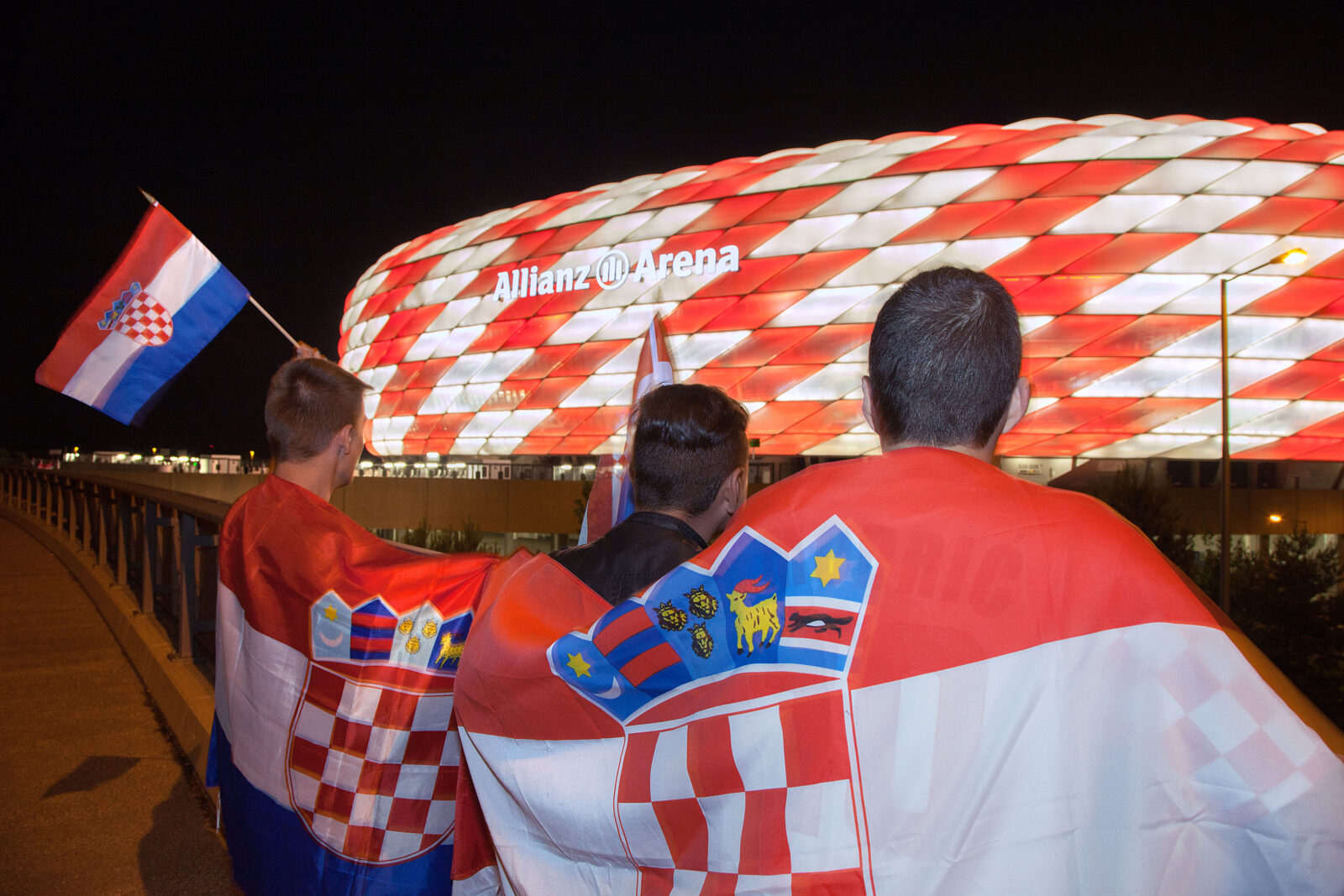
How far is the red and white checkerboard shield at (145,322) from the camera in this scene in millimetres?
3254

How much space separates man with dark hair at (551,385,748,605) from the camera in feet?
5.35

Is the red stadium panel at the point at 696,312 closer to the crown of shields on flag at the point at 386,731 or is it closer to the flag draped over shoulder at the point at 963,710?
the crown of shields on flag at the point at 386,731

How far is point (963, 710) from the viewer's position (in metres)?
0.94

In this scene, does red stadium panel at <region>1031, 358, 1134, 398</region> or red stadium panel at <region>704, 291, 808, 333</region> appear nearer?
red stadium panel at <region>1031, 358, 1134, 398</region>

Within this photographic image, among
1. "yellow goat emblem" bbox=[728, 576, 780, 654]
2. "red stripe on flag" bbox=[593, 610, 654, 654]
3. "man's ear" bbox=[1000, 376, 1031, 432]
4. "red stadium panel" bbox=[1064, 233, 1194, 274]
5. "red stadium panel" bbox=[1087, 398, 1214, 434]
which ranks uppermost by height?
"red stadium panel" bbox=[1064, 233, 1194, 274]

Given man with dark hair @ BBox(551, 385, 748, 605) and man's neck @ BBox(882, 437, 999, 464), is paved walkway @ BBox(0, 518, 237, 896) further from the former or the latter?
man's neck @ BBox(882, 437, 999, 464)

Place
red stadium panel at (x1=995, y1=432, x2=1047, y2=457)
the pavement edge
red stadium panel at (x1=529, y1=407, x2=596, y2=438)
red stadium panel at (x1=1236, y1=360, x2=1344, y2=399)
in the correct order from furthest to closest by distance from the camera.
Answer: red stadium panel at (x1=529, y1=407, x2=596, y2=438)
red stadium panel at (x1=995, y1=432, x2=1047, y2=457)
red stadium panel at (x1=1236, y1=360, x2=1344, y2=399)
the pavement edge


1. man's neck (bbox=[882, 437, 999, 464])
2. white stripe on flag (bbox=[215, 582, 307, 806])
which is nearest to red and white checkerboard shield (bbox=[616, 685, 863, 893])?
man's neck (bbox=[882, 437, 999, 464])

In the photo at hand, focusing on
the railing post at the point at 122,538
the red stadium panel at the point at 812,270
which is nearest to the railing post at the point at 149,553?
the railing post at the point at 122,538

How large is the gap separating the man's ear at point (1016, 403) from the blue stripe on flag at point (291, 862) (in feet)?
4.69

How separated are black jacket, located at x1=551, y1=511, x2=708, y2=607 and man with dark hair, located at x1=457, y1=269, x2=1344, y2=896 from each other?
0.41m

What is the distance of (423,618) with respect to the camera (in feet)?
5.48

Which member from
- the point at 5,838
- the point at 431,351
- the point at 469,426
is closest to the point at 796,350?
the point at 469,426

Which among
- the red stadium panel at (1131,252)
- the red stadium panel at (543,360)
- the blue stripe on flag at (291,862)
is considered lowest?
the blue stripe on flag at (291,862)
